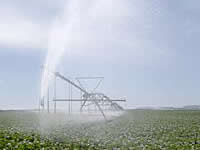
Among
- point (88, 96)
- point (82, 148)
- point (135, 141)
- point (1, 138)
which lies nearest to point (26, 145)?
point (1, 138)

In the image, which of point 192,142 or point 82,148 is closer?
point 82,148

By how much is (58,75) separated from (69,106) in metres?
33.0

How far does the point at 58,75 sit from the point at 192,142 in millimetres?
31354

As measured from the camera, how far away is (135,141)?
66.7ft

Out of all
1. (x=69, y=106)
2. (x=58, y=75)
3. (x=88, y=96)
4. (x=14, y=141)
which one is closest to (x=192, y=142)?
(x=14, y=141)

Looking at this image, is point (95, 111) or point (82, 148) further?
point (95, 111)

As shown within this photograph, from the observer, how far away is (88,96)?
177ft

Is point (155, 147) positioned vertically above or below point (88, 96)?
below

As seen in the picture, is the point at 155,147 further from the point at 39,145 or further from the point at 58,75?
the point at 58,75

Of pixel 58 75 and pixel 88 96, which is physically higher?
pixel 58 75

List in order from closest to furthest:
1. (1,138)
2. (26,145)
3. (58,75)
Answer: (26,145)
(1,138)
(58,75)

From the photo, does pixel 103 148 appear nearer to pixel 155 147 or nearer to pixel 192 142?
pixel 155 147

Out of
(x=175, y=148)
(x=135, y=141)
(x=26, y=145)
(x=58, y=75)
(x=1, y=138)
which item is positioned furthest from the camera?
(x=58, y=75)

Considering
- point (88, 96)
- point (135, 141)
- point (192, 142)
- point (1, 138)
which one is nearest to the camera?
point (1, 138)
